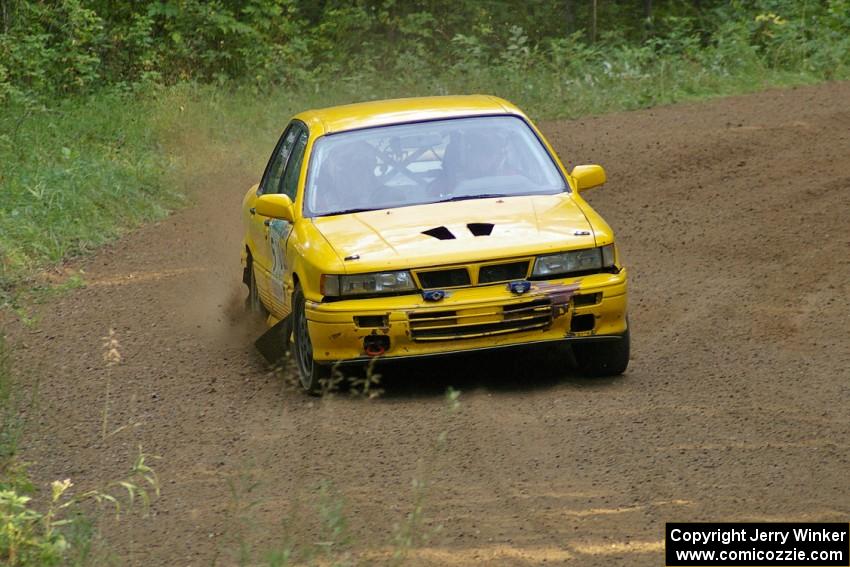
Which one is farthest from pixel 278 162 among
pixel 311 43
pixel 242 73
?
pixel 311 43

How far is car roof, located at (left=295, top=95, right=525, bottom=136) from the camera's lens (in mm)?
9312

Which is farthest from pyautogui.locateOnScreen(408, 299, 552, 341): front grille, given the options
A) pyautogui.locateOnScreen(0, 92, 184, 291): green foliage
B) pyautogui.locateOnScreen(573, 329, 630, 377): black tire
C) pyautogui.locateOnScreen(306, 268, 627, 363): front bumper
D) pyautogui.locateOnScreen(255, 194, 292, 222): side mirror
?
pyautogui.locateOnScreen(0, 92, 184, 291): green foliage

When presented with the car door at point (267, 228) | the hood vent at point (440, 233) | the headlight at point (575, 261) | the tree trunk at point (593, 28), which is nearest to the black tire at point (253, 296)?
the car door at point (267, 228)

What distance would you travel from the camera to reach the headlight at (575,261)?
785 centimetres

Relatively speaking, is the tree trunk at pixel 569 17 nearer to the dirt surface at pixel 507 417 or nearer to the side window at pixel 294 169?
the dirt surface at pixel 507 417

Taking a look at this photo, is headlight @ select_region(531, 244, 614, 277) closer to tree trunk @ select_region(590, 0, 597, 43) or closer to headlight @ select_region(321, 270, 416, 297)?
headlight @ select_region(321, 270, 416, 297)

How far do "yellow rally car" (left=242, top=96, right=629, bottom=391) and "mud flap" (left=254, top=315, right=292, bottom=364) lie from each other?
27 millimetres

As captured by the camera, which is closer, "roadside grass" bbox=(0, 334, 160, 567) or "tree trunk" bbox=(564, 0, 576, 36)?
"roadside grass" bbox=(0, 334, 160, 567)

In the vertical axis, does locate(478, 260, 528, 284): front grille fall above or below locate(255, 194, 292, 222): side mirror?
below

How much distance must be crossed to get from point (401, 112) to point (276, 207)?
1.20 meters

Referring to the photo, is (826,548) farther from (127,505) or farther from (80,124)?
(80,124)

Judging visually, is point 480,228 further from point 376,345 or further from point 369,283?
point 376,345

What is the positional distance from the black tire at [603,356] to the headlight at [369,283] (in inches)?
41.3

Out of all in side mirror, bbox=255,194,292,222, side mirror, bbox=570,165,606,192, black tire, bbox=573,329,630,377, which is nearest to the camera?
black tire, bbox=573,329,630,377
